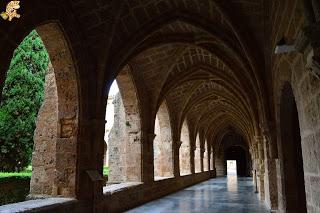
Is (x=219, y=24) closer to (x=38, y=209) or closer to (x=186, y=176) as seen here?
(x=38, y=209)

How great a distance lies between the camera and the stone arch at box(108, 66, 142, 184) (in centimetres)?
813

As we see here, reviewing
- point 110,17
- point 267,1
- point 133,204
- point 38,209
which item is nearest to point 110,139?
point 133,204

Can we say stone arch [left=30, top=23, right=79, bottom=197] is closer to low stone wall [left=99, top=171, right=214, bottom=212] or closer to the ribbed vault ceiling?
low stone wall [left=99, top=171, right=214, bottom=212]

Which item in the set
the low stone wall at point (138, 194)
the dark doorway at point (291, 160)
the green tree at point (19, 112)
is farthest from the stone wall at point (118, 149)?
the dark doorway at point (291, 160)

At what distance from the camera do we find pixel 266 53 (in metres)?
5.65

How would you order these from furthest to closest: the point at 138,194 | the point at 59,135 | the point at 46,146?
the point at 138,194 < the point at 46,146 < the point at 59,135

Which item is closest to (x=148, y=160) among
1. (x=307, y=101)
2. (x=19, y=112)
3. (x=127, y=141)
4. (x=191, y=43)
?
(x=127, y=141)

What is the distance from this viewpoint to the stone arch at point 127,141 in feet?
26.7

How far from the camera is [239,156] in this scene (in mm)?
29609

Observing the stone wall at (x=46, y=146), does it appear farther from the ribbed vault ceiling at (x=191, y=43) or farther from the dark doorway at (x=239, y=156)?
the dark doorway at (x=239, y=156)

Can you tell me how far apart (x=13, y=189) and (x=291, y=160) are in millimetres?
7588

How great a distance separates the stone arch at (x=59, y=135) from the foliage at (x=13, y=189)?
3.92m

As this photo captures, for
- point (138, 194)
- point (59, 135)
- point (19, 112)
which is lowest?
point (138, 194)

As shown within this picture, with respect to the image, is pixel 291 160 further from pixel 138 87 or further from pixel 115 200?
pixel 138 87
